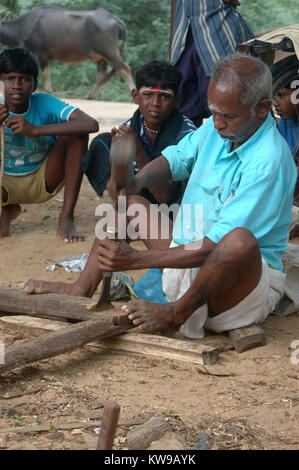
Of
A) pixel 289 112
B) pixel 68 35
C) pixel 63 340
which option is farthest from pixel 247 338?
pixel 68 35

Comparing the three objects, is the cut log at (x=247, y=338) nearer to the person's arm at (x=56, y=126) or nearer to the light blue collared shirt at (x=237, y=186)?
the light blue collared shirt at (x=237, y=186)

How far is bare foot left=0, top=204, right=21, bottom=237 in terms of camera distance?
16.0 ft

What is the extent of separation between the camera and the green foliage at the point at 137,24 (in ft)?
53.8

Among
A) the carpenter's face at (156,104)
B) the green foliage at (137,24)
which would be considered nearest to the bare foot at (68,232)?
the carpenter's face at (156,104)

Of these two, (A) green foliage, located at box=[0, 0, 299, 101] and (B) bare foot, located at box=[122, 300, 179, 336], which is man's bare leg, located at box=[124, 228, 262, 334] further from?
(A) green foliage, located at box=[0, 0, 299, 101]

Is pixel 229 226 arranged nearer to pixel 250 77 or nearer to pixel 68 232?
pixel 250 77

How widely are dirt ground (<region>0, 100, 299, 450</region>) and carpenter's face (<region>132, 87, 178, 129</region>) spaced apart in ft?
4.73

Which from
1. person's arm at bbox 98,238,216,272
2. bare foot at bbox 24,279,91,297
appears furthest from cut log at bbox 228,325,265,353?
bare foot at bbox 24,279,91,297

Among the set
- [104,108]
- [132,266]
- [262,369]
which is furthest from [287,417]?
[104,108]

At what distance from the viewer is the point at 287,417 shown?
249cm

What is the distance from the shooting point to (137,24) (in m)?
17.4

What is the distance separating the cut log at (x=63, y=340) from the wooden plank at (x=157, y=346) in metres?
0.07

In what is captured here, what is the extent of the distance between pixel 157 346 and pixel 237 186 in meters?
0.80
